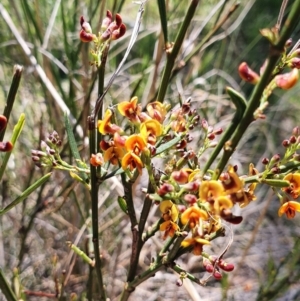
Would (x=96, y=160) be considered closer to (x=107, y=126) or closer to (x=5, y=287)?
(x=107, y=126)

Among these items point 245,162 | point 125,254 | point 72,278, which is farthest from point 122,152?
point 245,162

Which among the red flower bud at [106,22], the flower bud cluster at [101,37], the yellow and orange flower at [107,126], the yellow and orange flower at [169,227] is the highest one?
the red flower bud at [106,22]

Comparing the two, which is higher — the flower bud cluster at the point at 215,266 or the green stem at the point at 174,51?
the green stem at the point at 174,51

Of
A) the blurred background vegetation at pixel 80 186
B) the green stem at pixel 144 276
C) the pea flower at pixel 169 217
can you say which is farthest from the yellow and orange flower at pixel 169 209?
the blurred background vegetation at pixel 80 186

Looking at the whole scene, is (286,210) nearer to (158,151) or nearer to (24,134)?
(158,151)

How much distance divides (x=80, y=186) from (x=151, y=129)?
3.03 ft

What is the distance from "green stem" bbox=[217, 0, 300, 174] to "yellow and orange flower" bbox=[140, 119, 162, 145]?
0.08 meters

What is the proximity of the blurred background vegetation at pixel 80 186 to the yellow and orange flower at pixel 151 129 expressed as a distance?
554 mm

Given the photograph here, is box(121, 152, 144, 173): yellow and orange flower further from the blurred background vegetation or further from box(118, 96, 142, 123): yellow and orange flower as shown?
the blurred background vegetation

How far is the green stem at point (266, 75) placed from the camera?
13.5 inches

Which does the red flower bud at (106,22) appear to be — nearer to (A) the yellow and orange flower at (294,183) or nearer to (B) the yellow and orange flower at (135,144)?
(B) the yellow and orange flower at (135,144)

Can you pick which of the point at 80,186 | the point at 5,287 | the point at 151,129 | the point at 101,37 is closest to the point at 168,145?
the point at 151,129

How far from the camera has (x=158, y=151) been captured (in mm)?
483

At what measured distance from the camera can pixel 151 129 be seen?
0.46 metres
